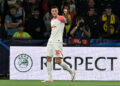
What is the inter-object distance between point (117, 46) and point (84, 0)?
3639mm

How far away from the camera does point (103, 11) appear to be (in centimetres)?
1681

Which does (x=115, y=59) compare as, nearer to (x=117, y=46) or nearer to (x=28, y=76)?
(x=117, y=46)

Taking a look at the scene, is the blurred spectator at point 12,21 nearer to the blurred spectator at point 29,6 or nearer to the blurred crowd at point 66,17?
the blurred crowd at point 66,17

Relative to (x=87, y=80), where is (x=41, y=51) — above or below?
above

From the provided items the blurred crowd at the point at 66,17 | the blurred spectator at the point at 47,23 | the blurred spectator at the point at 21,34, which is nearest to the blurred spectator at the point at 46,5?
the blurred crowd at the point at 66,17

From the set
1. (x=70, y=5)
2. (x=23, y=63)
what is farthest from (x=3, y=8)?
(x=23, y=63)

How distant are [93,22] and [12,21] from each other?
297 centimetres

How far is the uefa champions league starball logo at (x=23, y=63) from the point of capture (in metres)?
13.8

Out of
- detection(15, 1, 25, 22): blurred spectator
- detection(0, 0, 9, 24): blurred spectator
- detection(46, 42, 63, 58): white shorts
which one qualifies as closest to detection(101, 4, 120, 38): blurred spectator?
detection(15, 1, 25, 22): blurred spectator

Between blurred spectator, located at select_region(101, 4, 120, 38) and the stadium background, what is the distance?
40mm

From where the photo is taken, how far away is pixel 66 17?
15195 mm

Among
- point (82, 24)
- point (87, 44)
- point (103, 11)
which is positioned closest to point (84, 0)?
point (103, 11)

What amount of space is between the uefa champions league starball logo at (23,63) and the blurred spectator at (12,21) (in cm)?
220

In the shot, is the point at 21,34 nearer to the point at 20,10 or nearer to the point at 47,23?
the point at 47,23
